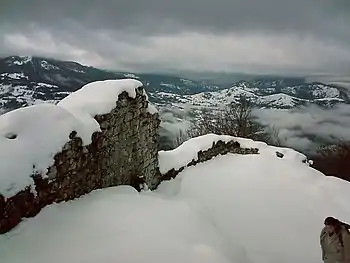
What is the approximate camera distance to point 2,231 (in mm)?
3955

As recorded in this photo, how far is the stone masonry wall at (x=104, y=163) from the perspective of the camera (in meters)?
4.36

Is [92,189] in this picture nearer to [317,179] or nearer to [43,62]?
[317,179]

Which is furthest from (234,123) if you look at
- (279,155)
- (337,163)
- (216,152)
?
(216,152)

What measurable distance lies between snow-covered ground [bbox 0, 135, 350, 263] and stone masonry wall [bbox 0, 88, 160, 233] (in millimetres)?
166

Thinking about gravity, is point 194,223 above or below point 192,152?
above

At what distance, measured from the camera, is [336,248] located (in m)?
3.29

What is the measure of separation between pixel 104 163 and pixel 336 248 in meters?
3.90

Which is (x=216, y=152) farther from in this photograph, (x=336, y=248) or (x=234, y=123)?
(x=234, y=123)

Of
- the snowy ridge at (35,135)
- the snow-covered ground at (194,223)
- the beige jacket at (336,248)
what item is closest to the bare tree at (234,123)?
the snow-covered ground at (194,223)

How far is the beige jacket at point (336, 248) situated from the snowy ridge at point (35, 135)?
300cm

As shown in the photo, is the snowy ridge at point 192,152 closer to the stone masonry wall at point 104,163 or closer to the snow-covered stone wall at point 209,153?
the snow-covered stone wall at point 209,153

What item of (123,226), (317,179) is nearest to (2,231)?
(123,226)

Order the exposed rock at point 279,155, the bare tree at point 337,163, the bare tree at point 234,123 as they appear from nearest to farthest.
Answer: the exposed rock at point 279,155, the bare tree at point 337,163, the bare tree at point 234,123

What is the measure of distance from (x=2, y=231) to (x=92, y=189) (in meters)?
2.01
